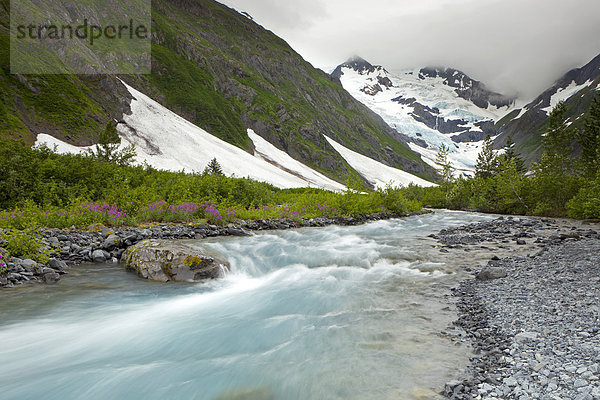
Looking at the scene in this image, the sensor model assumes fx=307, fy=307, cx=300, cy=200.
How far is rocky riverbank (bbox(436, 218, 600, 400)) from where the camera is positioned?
358 cm

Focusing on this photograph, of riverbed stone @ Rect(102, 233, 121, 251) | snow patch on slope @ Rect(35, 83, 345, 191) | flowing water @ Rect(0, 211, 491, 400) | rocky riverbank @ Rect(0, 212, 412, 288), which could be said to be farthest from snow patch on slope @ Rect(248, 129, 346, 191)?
flowing water @ Rect(0, 211, 491, 400)

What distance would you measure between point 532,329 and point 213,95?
391 feet


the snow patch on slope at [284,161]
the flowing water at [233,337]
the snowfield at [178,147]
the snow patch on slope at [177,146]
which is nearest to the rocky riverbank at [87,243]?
the flowing water at [233,337]

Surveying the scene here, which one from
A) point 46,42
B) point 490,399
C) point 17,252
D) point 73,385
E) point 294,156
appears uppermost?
point 46,42

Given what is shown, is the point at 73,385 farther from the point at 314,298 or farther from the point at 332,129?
the point at 332,129

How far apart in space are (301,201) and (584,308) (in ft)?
72.0

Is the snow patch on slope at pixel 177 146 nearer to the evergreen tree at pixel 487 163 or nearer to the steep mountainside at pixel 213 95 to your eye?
the steep mountainside at pixel 213 95

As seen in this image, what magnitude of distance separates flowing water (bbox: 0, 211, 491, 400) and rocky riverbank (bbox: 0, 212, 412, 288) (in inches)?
22.8

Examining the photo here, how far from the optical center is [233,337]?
20.3 feet

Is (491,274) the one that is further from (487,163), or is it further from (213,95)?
(213,95)

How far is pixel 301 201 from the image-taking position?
26.9m

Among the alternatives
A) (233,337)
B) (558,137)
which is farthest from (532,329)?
(558,137)

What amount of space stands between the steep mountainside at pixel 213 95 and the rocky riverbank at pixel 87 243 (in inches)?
568

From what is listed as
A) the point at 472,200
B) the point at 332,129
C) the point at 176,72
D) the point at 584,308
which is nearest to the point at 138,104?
the point at 176,72
